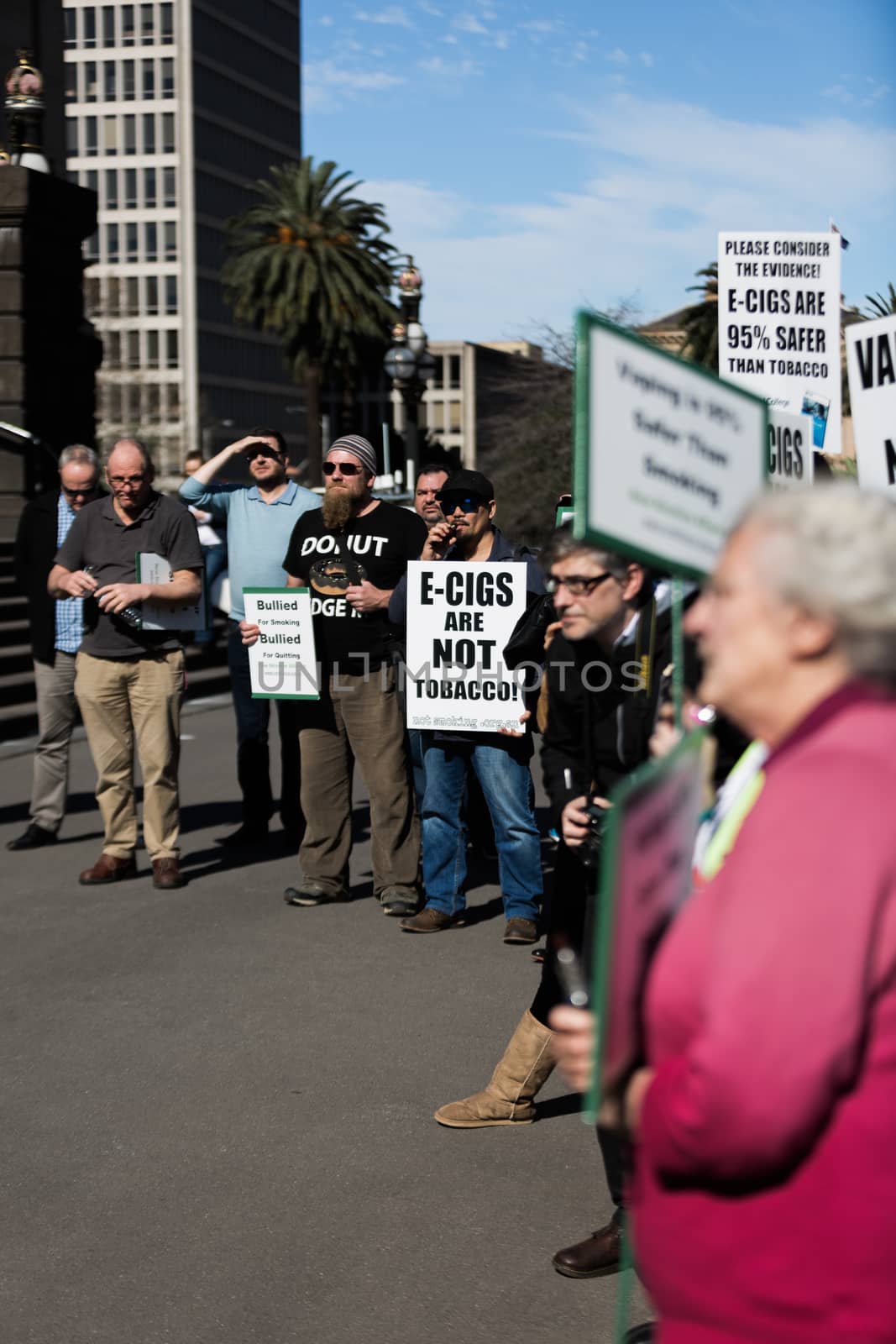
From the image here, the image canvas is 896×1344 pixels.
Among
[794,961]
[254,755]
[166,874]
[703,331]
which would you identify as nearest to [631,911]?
[794,961]

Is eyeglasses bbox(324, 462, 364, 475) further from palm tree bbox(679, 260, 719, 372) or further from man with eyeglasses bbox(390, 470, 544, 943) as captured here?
palm tree bbox(679, 260, 719, 372)

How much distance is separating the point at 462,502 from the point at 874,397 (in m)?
3.17

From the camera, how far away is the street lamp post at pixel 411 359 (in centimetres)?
2702

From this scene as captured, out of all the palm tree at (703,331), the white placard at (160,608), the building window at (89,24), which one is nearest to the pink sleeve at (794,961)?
the white placard at (160,608)

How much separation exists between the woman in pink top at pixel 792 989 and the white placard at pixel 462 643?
612 cm

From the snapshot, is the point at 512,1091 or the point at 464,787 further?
the point at 464,787

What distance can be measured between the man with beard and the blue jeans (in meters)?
0.28

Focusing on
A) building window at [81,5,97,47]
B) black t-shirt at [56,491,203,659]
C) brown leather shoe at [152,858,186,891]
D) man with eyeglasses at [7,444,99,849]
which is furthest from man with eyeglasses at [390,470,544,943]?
building window at [81,5,97,47]

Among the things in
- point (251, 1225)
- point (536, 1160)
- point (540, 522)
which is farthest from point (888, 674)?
point (540, 522)

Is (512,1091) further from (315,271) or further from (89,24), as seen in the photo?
(89,24)

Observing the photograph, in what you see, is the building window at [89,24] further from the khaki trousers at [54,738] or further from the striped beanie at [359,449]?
the striped beanie at [359,449]

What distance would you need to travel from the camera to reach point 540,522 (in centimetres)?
5197

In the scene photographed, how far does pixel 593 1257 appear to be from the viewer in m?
4.37

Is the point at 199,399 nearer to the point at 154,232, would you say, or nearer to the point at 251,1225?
the point at 154,232
